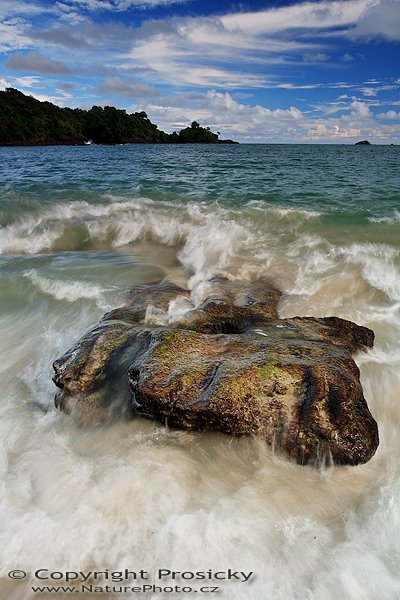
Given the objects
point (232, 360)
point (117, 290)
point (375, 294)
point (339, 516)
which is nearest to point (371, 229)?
point (375, 294)

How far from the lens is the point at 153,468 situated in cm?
360

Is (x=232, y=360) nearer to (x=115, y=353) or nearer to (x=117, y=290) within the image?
(x=115, y=353)

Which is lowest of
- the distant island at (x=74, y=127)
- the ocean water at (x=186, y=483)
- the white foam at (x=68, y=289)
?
the ocean water at (x=186, y=483)

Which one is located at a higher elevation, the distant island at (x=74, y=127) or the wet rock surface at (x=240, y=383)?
the distant island at (x=74, y=127)

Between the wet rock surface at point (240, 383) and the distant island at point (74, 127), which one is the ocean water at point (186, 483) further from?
the distant island at point (74, 127)

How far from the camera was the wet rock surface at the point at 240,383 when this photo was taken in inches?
143

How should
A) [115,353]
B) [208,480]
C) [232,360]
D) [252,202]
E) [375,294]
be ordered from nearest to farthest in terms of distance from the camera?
[208,480] → [232,360] → [115,353] → [375,294] → [252,202]

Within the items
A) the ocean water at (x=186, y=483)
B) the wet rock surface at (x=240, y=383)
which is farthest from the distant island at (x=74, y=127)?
the wet rock surface at (x=240, y=383)

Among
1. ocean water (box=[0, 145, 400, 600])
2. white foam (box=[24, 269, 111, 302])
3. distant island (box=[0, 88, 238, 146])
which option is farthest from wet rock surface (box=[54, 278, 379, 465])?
distant island (box=[0, 88, 238, 146])

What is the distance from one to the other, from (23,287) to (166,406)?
5.47 metres

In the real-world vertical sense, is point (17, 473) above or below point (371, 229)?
below

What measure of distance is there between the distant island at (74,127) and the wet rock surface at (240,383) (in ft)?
283

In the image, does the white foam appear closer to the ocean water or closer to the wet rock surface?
the ocean water

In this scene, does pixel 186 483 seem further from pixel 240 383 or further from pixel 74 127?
pixel 74 127
